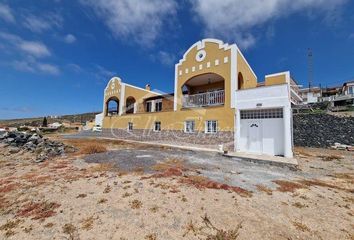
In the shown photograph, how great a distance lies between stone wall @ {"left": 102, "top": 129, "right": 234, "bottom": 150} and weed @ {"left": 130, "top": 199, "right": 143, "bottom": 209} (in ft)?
31.5

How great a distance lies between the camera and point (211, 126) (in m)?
14.6

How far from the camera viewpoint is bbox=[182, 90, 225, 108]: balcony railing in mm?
15000

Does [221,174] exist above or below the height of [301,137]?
below

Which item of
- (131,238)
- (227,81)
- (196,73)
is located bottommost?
(131,238)

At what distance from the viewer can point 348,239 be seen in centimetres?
340

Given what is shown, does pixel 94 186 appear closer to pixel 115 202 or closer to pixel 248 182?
pixel 115 202

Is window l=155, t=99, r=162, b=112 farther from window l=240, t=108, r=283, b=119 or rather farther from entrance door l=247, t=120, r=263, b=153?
entrance door l=247, t=120, r=263, b=153

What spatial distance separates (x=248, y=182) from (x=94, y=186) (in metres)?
5.66

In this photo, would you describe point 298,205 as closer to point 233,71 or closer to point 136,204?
point 136,204

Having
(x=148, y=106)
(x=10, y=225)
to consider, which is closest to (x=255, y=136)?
(x=10, y=225)

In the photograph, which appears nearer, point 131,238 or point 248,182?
point 131,238

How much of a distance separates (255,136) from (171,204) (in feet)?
31.3

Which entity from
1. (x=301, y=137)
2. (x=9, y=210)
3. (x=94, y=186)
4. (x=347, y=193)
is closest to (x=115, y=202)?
(x=94, y=186)

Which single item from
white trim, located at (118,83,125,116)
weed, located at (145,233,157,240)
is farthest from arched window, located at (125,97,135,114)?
weed, located at (145,233,157,240)
